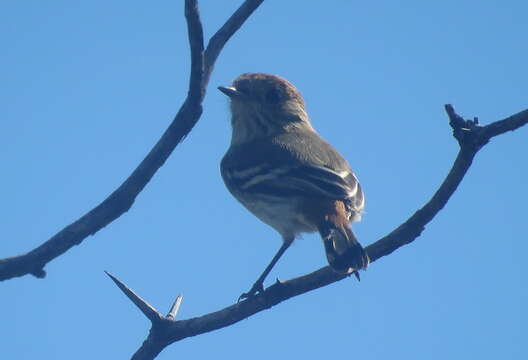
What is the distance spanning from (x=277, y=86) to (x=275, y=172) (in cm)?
251

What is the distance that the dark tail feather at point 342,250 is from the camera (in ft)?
19.4

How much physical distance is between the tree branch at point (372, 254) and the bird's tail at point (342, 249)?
2.9 inches

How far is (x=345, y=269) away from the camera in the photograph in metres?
5.88

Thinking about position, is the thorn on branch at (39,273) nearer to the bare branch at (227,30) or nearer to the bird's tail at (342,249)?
the bare branch at (227,30)

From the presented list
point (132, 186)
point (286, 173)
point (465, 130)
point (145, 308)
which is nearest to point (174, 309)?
point (145, 308)

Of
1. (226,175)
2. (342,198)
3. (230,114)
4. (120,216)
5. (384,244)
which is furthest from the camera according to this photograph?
(230,114)

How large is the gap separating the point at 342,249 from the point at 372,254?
1.47 feet

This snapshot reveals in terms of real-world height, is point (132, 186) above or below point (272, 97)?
below

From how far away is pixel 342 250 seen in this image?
247 inches

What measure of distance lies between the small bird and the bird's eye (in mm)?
12

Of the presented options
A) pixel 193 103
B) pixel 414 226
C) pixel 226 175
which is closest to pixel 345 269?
pixel 414 226

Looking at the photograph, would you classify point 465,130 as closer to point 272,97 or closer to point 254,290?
point 254,290

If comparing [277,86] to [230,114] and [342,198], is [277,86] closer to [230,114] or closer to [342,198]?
[230,114]

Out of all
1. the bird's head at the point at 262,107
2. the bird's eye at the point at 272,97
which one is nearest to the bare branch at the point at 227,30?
the bird's head at the point at 262,107
